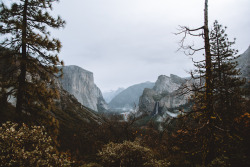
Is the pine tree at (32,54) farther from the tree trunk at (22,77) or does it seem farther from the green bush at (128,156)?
the green bush at (128,156)

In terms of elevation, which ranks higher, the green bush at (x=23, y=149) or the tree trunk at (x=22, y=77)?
the tree trunk at (x=22, y=77)

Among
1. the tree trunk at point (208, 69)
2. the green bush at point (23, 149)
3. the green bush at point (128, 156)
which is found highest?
the tree trunk at point (208, 69)

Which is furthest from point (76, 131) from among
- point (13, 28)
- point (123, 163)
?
point (13, 28)

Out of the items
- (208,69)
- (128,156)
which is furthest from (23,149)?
(128,156)

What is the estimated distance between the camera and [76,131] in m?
77.2

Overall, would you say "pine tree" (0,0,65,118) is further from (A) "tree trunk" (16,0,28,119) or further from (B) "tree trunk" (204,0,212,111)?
(B) "tree trunk" (204,0,212,111)

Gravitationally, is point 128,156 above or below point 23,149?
below

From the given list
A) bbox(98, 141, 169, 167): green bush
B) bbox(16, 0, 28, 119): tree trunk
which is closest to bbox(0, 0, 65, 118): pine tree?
bbox(16, 0, 28, 119): tree trunk

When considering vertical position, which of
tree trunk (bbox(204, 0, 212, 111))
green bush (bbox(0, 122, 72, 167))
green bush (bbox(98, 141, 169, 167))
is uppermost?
tree trunk (bbox(204, 0, 212, 111))

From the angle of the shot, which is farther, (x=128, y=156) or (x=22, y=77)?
(x=128, y=156)

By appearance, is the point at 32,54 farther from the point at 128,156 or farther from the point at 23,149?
the point at 128,156

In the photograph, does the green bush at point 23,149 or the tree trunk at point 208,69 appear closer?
the tree trunk at point 208,69

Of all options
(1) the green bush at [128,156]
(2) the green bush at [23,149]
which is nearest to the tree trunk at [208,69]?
(2) the green bush at [23,149]

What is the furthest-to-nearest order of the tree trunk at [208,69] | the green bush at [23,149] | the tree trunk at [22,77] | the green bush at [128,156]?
the green bush at [128,156] < the tree trunk at [22,77] < the green bush at [23,149] < the tree trunk at [208,69]
